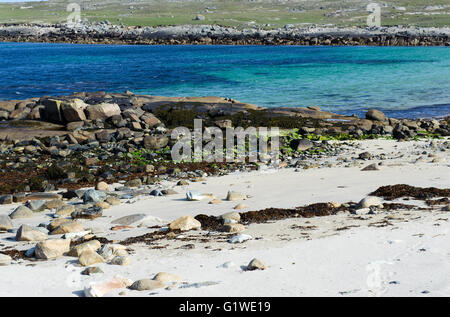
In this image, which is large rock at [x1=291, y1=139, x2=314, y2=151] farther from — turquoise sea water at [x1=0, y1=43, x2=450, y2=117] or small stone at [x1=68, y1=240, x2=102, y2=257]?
turquoise sea water at [x1=0, y1=43, x2=450, y2=117]

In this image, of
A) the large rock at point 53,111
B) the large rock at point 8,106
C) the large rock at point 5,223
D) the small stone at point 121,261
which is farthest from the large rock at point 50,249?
the large rock at point 8,106

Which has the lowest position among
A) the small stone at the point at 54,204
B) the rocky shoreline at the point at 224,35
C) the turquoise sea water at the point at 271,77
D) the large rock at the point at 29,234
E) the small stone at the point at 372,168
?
the turquoise sea water at the point at 271,77

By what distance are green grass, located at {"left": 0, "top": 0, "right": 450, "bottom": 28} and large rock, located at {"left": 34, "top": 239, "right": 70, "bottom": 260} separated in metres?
92.4

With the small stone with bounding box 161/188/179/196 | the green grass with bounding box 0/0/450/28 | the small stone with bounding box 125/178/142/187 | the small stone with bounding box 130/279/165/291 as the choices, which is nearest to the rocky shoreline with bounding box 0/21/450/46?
the green grass with bounding box 0/0/450/28

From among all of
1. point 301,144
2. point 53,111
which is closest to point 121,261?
point 301,144

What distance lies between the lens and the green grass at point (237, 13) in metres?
103

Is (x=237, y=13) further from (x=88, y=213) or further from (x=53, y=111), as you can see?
(x=88, y=213)

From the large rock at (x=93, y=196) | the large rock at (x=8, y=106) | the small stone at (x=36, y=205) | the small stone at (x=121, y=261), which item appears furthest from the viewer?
the large rock at (x=8, y=106)

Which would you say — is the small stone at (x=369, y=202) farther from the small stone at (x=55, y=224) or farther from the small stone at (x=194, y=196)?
the small stone at (x=55, y=224)

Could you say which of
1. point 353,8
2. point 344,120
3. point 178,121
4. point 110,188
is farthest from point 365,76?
point 353,8

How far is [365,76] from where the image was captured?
42.8m

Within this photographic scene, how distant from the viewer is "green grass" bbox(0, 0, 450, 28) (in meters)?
103

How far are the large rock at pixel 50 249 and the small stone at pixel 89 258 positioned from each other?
49 centimetres
